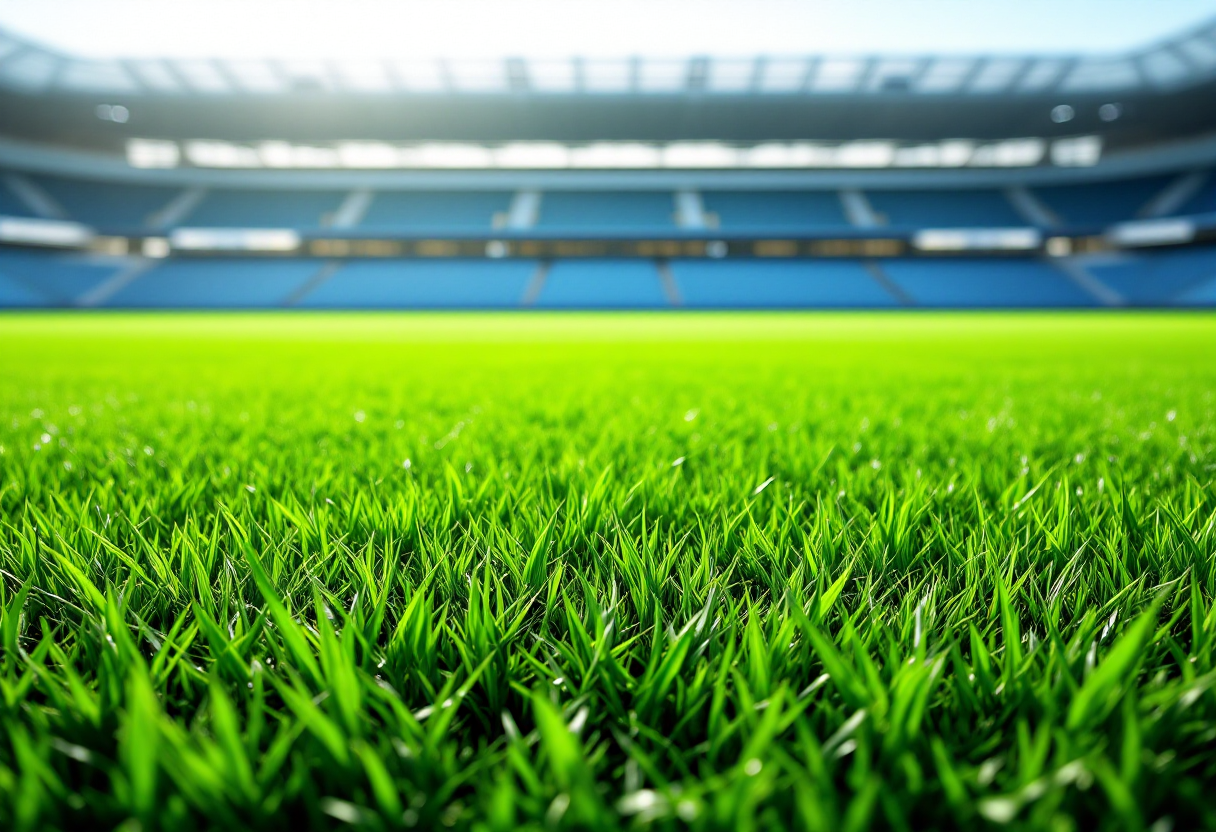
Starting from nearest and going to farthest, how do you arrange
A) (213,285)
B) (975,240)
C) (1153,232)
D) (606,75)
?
1. (606,75)
2. (1153,232)
3. (213,285)
4. (975,240)

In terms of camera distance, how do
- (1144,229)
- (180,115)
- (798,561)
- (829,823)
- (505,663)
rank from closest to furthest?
(829,823), (505,663), (798,561), (180,115), (1144,229)

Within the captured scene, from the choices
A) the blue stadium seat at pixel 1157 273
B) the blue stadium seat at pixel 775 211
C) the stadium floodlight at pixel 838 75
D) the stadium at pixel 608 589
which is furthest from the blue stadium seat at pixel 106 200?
the blue stadium seat at pixel 1157 273

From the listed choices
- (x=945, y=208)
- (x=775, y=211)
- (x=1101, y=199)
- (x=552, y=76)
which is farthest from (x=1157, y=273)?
(x=552, y=76)

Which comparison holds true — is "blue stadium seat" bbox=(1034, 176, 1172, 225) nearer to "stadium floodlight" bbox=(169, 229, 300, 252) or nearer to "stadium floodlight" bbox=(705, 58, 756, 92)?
"stadium floodlight" bbox=(705, 58, 756, 92)

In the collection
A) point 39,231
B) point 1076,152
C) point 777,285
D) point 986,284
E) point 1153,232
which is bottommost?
point 986,284

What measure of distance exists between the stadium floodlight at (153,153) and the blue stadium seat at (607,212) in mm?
20064

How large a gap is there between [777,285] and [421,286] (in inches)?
712

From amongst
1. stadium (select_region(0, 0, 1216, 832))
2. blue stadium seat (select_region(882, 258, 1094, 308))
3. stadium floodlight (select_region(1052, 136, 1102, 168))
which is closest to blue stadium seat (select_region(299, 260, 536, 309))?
blue stadium seat (select_region(882, 258, 1094, 308))

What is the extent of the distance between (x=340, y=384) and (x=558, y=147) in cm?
3275

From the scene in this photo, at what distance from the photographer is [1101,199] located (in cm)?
3222

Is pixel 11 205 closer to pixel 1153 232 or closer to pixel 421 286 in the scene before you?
pixel 421 286

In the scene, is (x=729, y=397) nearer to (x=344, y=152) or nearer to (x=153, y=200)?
(x=344, y=152)

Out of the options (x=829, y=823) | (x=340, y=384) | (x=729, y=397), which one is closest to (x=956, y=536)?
(x=829, y=823)

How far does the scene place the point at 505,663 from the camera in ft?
2.06
